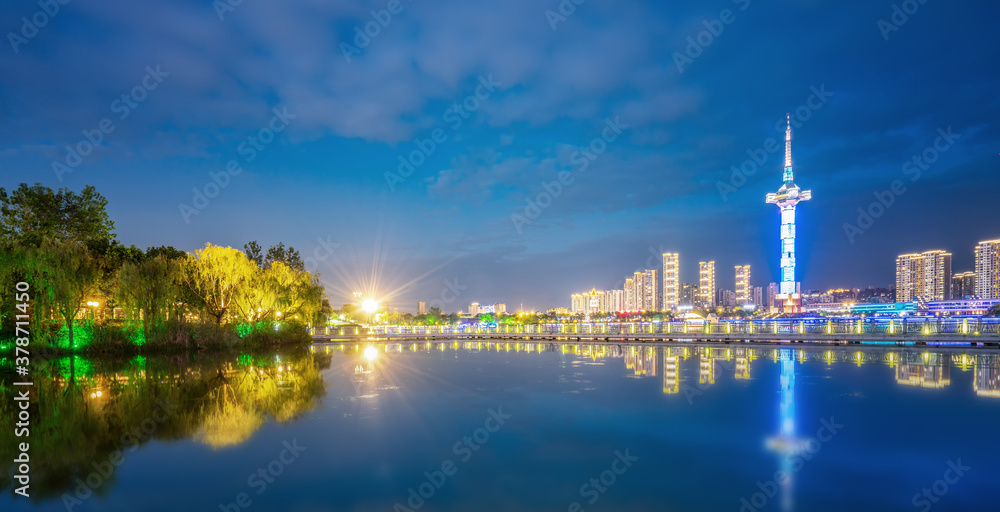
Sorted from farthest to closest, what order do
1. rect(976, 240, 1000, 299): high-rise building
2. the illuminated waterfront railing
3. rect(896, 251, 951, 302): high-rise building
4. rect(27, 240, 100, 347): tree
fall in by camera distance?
rect(896, 251, 951, 302): high-rise building, rect(976, 240, 1000, 299): high-rise building, the illuminated waterfront railing, rect(27, 240, 100, 347): tree

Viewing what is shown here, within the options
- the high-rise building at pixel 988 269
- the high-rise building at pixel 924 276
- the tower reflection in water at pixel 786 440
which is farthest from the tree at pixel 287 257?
the high-rise building at pixel 924 276

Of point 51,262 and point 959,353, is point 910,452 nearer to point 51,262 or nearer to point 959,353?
point 959,353

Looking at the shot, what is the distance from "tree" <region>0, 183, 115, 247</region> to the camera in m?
34.1

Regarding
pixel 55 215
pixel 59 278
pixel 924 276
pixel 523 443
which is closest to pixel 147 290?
pixel 59 278

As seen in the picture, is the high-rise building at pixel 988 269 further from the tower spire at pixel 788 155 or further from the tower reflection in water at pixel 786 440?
the tower reflection in water at pixel 786 440

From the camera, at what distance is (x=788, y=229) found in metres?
130

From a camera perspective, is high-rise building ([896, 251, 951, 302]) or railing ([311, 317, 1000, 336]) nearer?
railing ([311, 317, 1000, 336])

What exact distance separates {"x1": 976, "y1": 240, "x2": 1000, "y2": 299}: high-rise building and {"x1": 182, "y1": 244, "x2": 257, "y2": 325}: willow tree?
190727 millimetres

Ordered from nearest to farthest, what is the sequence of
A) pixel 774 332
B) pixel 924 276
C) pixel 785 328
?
1. pixel 774 332
2. pixel 785 328
3. pixel 924 276

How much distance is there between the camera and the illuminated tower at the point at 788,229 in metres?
129

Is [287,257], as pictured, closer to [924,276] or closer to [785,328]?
[785,328]

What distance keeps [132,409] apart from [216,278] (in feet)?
73.5

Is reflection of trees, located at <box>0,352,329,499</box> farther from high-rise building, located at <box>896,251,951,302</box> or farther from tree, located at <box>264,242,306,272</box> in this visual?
high-rise building, located at <box>896,251,951,302</box>

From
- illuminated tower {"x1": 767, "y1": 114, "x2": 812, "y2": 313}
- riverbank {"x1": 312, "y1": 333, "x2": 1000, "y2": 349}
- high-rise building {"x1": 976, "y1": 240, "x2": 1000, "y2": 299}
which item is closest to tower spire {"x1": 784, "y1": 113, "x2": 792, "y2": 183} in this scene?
illuminated tower {"x1": 767, "y1": 114, "x2": 812, "y2": 313}
